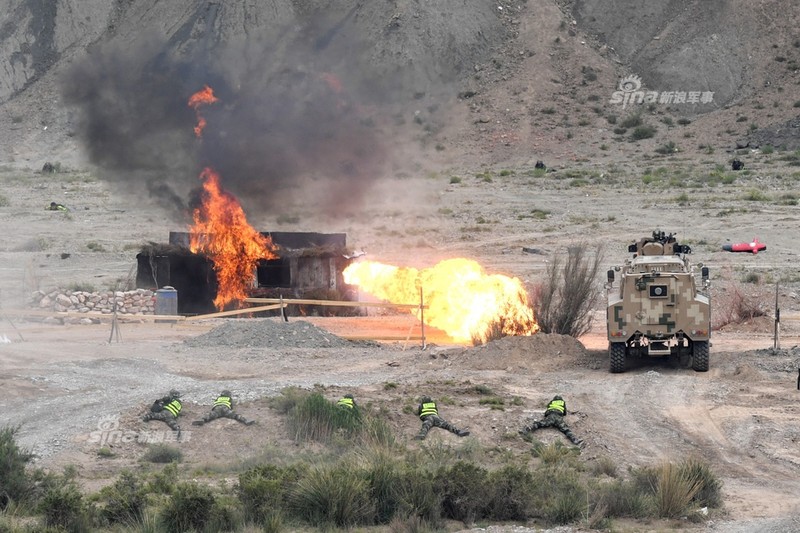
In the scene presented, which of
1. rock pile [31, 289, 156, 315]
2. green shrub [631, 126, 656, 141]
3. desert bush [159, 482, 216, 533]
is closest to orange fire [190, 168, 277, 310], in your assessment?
rock pile [31, 289, 156, 315]

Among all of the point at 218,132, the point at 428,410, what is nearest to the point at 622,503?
the point at 428,410

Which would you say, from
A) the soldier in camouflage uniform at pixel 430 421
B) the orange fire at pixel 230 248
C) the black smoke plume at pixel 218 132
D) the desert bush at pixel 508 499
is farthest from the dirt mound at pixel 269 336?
the desert bush at pixel 508 499

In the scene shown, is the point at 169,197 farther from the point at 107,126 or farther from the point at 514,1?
the point at 514,1

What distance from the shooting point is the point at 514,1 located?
78.3m

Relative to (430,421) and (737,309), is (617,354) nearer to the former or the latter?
(430,421)

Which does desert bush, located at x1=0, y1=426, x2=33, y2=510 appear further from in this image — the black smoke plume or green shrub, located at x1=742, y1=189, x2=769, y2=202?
green shrub, located at x1=742, y1=189, x2=769, y2=202

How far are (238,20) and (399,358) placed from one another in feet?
161

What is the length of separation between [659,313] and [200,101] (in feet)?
61.1

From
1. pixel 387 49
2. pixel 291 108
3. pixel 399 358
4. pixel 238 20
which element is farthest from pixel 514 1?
pixel 399 358

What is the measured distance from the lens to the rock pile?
32.3 metres

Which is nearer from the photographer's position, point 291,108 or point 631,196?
point 291,108

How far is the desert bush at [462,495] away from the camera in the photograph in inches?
555

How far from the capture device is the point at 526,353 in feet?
82.4

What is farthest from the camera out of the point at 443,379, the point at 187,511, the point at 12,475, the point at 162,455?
the point at 443,379
